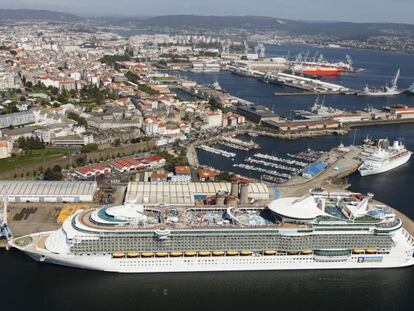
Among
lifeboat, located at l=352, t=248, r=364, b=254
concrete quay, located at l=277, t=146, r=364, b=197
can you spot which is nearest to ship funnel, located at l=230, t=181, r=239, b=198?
concrete quay, located at l=277, t=146, r=364, b=197

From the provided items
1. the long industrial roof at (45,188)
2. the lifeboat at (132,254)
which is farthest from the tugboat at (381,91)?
the lifeboat at (132,254)

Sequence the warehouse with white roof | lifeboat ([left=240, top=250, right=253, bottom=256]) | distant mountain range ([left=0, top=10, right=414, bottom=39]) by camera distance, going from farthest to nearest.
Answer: distant mountain range ([left=0, top=10, right=414, bottom=39]) < the warehouse with white roof < lifeboat ([left=240, top=250, right=253, bottom=256])

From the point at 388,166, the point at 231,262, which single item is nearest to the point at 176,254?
the point at 231,262

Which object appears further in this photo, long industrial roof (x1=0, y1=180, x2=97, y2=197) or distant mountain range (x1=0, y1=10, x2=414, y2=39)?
distant mountain range (x1=0, y1=10, x2=414, y2=39)

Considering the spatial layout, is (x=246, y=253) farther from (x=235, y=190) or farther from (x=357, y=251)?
(x=235, y=190)

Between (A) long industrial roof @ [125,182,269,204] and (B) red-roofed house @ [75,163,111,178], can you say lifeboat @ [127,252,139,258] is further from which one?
(B) red-roofed house @ [75,163,111,178]

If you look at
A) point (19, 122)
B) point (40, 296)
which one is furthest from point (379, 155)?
point (19, 122)

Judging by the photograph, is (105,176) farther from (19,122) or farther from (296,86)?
(296,86)
